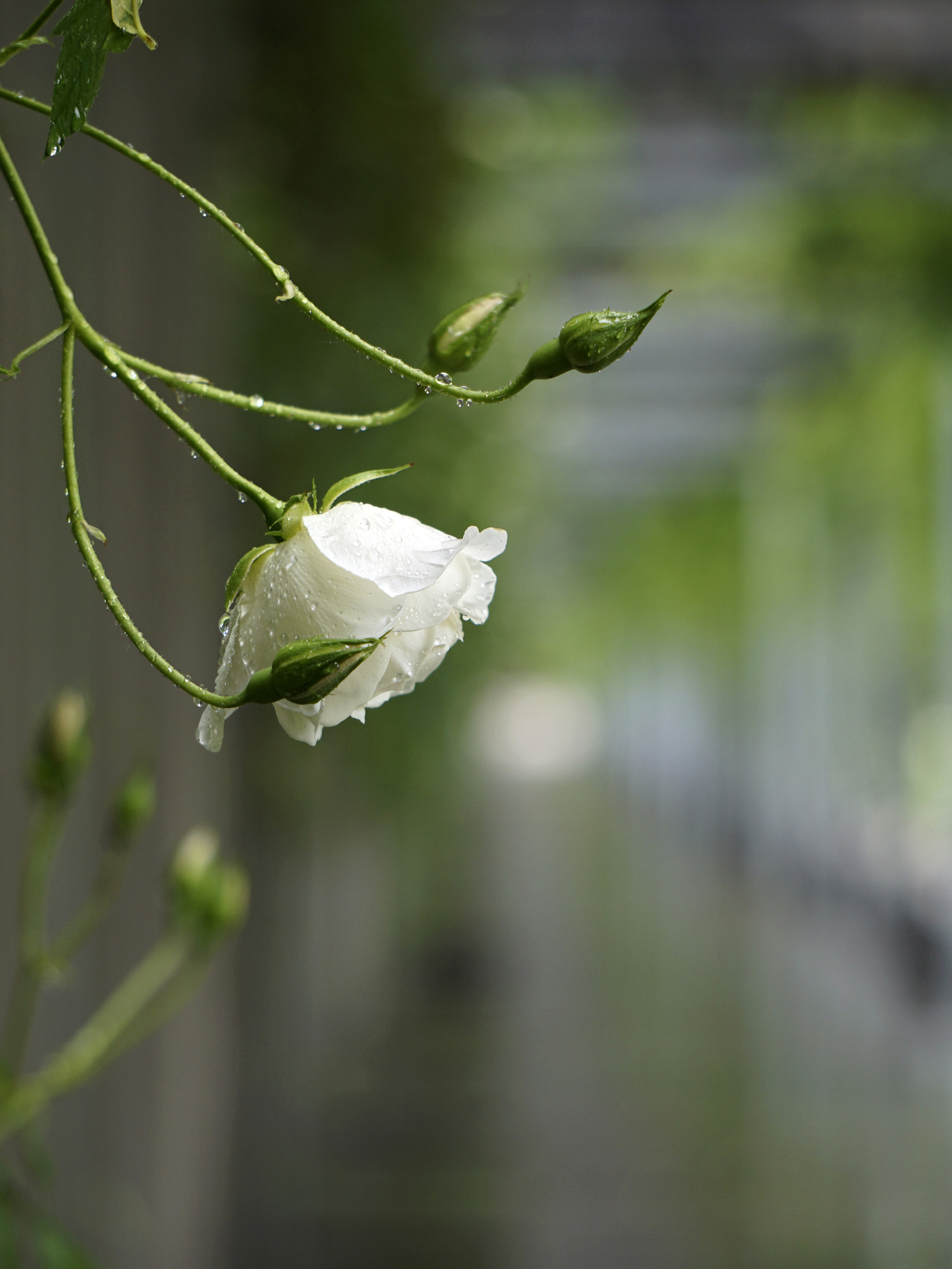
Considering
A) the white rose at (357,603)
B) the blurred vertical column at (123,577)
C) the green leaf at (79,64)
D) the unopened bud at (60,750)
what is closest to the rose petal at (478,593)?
the white rose at (357,603)

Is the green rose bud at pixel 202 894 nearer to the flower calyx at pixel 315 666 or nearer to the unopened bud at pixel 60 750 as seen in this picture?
the unopened bud at pixel 60 750

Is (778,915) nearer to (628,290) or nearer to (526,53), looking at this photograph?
(628,290)

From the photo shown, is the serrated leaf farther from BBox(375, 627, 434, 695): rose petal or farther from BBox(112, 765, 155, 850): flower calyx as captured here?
BBox(112, 765, 155, 850): flower calyx

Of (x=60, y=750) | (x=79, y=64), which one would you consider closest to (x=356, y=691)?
(x=79, y=64)

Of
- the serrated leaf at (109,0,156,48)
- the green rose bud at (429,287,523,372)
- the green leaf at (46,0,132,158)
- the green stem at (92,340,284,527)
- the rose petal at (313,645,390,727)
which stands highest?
the serrated leaf at (109,0,156,48)

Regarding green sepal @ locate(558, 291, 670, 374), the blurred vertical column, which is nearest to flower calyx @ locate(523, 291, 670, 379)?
green sepal @ locate(558, 291, 670, 374)
